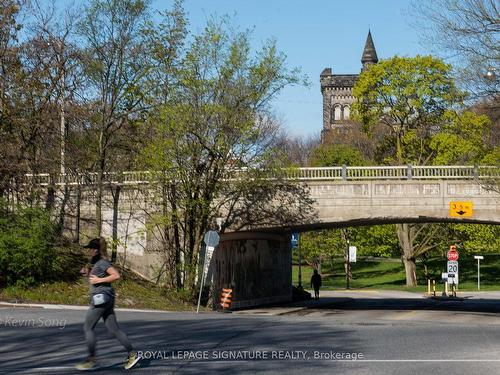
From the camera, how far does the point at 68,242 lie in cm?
3703

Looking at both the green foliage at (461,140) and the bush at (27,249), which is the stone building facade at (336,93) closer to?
the green foliage at (461,140)

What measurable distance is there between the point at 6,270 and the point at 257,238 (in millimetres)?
14838

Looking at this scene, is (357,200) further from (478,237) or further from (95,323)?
(478,237)

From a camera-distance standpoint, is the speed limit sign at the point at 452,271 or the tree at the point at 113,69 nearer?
the tree at the point at 113,69

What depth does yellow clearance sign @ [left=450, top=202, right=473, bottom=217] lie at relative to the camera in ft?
121

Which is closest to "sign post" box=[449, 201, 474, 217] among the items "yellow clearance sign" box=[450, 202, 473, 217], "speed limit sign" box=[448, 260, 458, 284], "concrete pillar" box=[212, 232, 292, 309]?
"yellow clearance sign" box=[450, 202, 473, 217]

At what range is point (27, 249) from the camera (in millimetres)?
30938

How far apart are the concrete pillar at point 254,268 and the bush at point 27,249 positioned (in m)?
7.56

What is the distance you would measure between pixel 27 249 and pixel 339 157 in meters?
51.9

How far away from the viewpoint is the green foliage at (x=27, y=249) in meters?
30.8

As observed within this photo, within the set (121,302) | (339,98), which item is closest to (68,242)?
(121,302)

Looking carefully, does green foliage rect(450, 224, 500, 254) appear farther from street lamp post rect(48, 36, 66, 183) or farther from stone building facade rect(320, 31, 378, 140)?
stone building facade rect(320, 31, 378, 140)

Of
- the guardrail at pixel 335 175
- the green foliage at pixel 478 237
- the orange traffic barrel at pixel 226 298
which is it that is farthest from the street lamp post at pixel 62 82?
the green foliage at pixel 478 237

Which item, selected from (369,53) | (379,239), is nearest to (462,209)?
(379,239)
